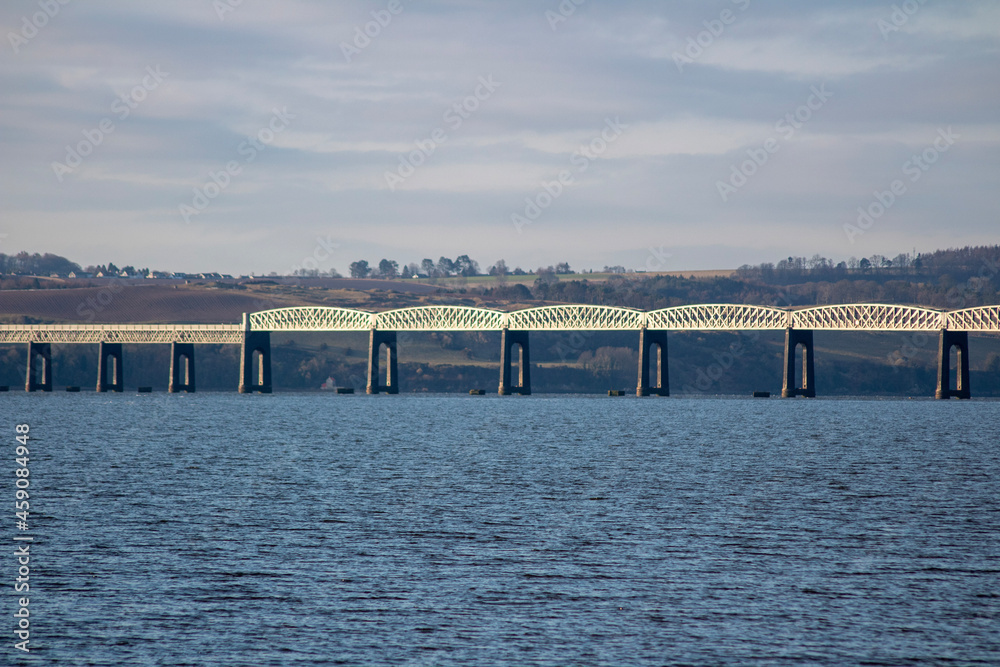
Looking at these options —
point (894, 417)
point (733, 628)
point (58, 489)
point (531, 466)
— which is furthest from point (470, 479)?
point (894, 417)

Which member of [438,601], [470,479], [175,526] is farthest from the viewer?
[470,479]

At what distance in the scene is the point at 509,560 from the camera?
38.9 metres

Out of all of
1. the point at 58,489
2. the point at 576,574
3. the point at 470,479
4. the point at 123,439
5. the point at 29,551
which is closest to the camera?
the point at 576,574

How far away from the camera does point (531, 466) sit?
78.1 m

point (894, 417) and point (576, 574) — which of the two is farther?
point (894, 417)

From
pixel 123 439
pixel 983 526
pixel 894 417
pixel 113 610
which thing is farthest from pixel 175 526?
pixel 894 417

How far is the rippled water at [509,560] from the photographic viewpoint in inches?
1114

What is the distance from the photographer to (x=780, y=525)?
48.3m

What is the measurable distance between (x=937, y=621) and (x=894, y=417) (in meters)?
148

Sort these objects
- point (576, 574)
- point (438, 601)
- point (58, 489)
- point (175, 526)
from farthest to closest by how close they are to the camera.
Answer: point (58, 489) → point (175, 526) → point (576, 574) → point (438, 601)

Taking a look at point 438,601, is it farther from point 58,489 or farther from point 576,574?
point 58,489

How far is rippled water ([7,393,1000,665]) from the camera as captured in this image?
28.3 meters

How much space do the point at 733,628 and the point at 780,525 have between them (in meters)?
19.3

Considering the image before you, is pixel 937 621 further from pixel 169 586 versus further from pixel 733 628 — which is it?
pixel 169 586
